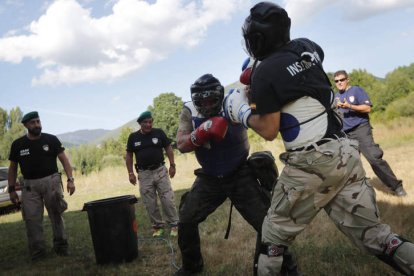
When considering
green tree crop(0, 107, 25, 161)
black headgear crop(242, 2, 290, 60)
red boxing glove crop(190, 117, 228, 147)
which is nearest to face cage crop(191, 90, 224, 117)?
red boxing glove crop(190, 117, 228, 147)

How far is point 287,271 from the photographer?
3686mm

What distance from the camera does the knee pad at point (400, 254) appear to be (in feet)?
8.28

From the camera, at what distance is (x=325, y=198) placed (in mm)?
2680

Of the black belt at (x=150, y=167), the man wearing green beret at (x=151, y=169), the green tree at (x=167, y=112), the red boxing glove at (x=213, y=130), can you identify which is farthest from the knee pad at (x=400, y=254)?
the green tree at (x=167, y=112)

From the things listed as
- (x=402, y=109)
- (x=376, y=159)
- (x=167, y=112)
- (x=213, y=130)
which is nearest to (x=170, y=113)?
(x=167, y=112)

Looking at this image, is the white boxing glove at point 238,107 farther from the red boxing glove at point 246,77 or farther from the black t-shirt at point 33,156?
the black t-shirt at point 33,156

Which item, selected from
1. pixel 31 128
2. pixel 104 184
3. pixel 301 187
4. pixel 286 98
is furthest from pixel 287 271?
pixel 104 184

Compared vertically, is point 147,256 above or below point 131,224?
below

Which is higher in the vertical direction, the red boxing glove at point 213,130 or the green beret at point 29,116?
the green beret at point 29,116

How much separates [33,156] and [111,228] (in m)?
1.98

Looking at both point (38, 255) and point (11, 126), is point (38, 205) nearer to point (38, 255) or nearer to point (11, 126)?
point (38, 255)

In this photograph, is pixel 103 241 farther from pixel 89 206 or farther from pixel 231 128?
pixel 231 128

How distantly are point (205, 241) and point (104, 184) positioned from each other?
14.0 meters

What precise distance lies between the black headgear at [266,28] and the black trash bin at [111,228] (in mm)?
3201
